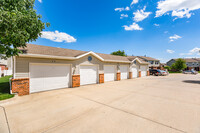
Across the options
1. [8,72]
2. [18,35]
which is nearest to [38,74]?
[18,35]

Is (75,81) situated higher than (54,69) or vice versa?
(54,69)

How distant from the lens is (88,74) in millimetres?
10633

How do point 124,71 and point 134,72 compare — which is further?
point 134,72

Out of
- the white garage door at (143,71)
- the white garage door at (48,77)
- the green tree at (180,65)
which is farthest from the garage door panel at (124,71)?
the green tree at (180,65)

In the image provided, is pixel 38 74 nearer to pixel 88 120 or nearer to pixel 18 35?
pixel 18 35

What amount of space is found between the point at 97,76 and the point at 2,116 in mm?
8505

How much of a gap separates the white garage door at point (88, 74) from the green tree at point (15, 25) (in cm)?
530

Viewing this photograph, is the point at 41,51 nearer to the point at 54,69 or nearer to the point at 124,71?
the point at 54,69

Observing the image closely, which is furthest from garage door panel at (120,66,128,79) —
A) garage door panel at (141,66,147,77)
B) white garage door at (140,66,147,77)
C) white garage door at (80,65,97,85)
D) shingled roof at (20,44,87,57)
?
shingled roof at (20,44,87,57)

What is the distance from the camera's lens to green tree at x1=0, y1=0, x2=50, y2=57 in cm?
423

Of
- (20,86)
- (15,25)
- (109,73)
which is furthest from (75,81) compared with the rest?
(15,25)

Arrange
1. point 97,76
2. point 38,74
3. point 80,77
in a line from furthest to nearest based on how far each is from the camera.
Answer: point 97,76 < point 80,77 < point 38,74

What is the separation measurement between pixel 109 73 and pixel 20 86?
9.56 m

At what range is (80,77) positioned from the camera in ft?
32.5
